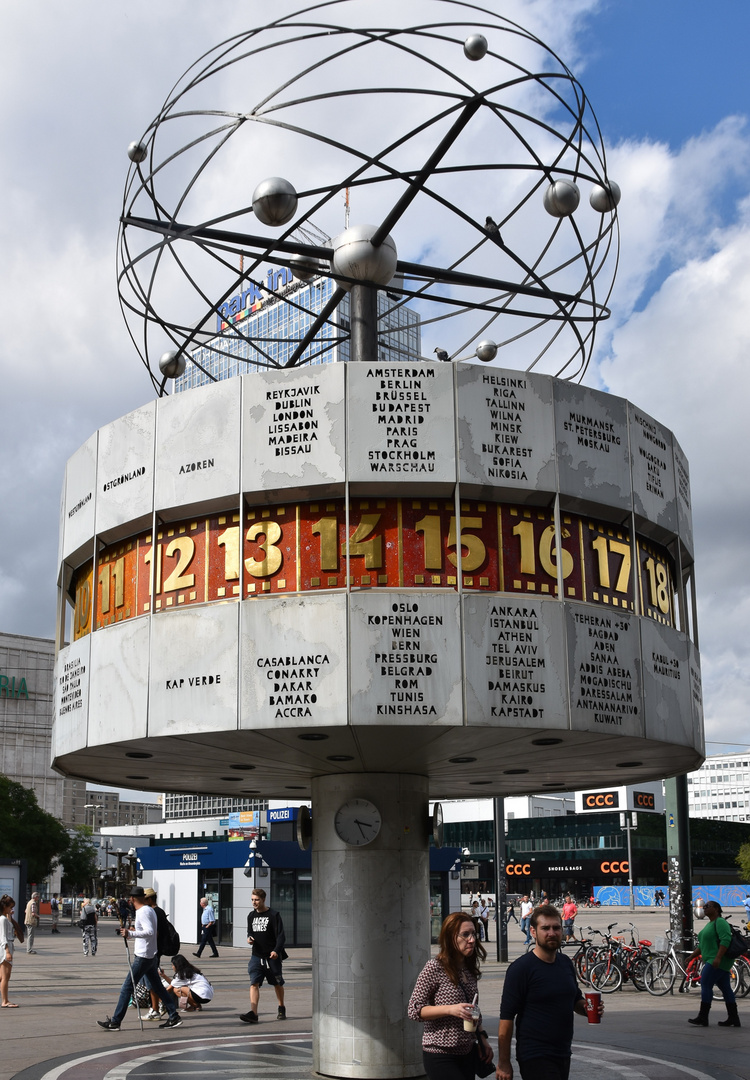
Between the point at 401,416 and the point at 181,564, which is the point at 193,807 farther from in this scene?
the point at 401,416

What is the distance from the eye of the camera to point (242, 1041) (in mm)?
15922

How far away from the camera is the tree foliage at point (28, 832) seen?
6925 centimetres

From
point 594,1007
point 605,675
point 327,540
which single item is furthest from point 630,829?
point 594,1007

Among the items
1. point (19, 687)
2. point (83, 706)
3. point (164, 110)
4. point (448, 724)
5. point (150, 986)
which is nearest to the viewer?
point (448, 724)

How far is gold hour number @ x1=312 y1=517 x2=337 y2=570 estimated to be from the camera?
484 inches

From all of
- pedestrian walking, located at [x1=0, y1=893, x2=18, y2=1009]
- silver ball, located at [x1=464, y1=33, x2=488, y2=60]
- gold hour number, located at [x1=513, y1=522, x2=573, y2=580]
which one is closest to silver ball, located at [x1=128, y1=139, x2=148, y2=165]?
silver ball, located at [x1=464, y1=33, x2=488, y2=60]

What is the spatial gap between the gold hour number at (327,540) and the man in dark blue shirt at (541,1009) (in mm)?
5358

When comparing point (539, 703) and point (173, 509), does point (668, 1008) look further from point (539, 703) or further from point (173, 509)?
point (173, 509)

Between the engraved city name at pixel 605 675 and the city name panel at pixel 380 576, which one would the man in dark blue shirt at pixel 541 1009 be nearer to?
the city name panel at pixel 380 576

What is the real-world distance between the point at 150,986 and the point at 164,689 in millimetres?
7243

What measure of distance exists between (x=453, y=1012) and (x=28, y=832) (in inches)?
2726

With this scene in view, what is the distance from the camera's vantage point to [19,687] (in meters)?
115

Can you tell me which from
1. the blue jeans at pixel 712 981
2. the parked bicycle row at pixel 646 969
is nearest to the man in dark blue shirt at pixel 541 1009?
the blue jeans at pixel 712 981

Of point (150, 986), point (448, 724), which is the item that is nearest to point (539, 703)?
point (448, 724)
